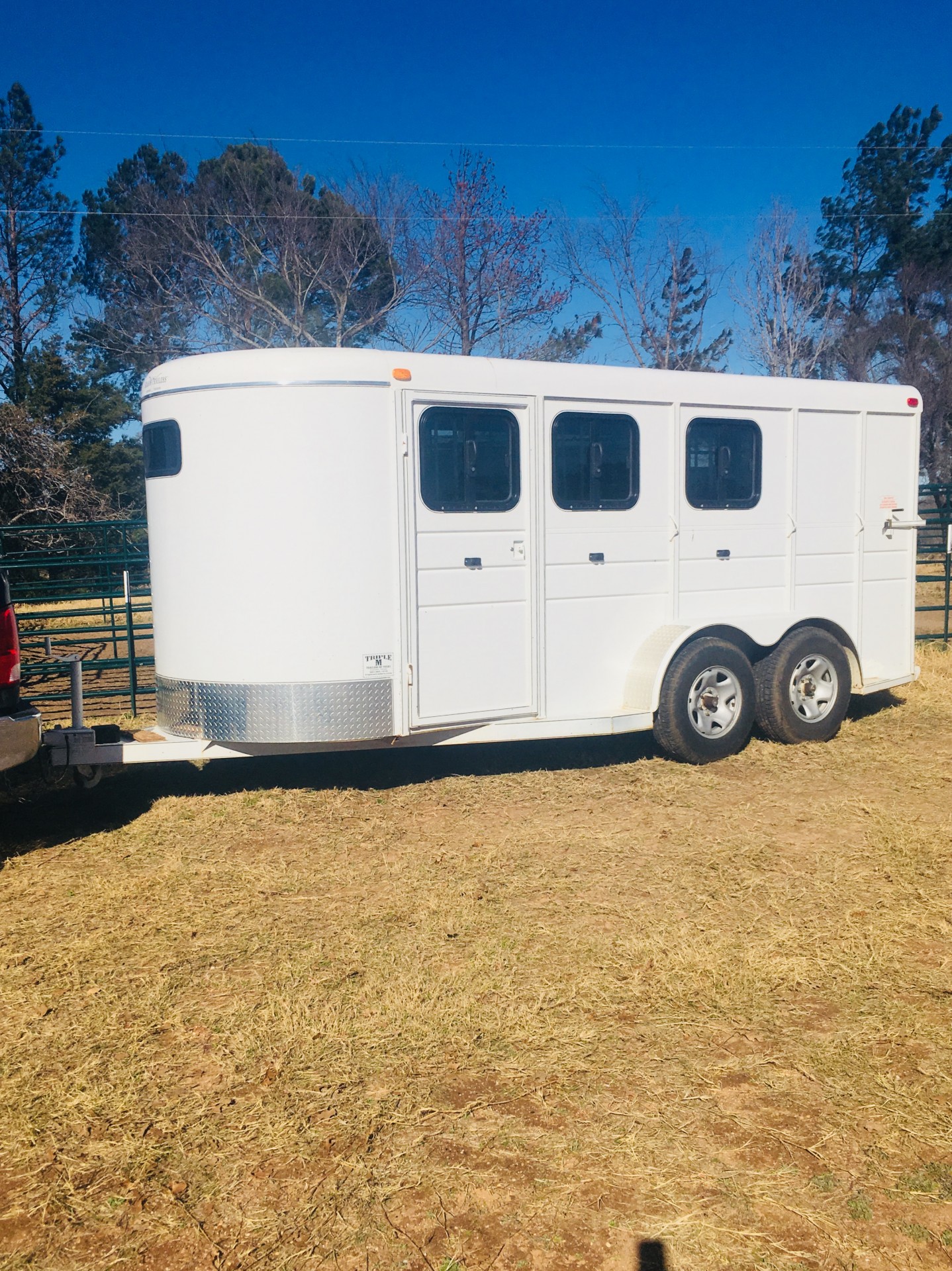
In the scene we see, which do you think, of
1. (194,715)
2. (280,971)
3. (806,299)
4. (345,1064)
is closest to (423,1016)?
(345,1064)

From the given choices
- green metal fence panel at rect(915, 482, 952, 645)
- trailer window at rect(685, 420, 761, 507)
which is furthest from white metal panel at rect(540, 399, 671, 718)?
green metal fence panel at rect(915, 482, 952, 645)

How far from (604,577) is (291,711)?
7.39ft

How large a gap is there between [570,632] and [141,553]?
16.9 feet

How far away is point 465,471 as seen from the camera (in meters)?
6.37

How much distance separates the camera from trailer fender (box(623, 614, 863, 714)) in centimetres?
696

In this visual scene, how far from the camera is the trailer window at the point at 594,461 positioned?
6.70 meters

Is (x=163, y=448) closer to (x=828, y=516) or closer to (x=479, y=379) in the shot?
(x=479, y=379)

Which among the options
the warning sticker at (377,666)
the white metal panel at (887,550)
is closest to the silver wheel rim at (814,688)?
the white metal panel at (887,550)

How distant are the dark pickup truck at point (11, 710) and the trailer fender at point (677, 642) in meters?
3.66

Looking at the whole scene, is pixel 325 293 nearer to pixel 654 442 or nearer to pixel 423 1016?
pixel 654 442

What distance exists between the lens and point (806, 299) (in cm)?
2655

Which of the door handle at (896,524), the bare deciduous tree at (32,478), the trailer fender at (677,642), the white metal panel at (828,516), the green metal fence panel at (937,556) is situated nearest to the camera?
the trailer fender at (677,642)

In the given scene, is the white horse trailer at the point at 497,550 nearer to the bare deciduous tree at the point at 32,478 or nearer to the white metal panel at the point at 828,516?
the white metal panel at the point at 828,516

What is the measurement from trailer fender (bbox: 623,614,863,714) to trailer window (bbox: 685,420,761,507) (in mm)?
840
